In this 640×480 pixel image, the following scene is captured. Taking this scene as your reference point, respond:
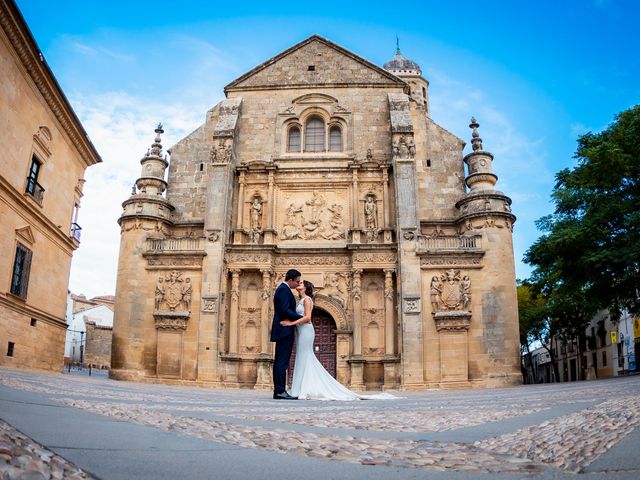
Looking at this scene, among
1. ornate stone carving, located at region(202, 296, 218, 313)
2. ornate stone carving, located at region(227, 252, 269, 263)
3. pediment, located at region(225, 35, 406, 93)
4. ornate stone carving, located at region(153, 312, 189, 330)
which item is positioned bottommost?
ornate stone carving, located at region(153, 312, 189, 330)

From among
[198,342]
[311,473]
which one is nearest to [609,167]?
[198,342]

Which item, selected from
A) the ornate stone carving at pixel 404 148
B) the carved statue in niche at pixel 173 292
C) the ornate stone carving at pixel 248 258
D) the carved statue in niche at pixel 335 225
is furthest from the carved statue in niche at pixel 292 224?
the ornate stone carving at pixel 404 148

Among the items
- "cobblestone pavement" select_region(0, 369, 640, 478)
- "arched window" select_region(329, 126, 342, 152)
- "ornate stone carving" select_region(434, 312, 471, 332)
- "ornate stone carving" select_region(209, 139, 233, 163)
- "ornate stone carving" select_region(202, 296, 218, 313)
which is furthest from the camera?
"arched window" select_region(329, 126, 342, 152)

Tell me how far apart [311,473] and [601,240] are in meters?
20.6

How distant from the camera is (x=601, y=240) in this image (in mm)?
20344

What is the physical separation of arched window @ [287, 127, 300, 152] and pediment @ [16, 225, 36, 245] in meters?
12.0

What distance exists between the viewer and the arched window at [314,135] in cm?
2630

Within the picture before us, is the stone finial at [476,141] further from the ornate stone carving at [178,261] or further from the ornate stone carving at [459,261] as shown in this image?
the ornate stone carving at [178,261]

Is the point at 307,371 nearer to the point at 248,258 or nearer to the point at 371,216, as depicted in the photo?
the point at 248,258

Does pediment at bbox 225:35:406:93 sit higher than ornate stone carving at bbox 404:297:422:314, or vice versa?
pediment at bbox 225:35:406:93

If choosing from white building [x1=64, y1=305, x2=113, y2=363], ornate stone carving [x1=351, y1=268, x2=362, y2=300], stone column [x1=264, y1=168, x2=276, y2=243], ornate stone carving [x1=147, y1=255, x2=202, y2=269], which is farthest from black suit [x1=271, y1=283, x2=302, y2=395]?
white building [x1=64, y1=305, x2=113, y2=363]

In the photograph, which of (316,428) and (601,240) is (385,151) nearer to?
(601,240)

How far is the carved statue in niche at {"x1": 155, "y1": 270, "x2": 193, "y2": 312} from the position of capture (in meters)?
22.7

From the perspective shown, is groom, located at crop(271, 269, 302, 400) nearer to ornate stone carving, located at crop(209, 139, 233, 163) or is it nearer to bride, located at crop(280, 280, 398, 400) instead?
bride, located at crop(280, 280, 398, 400)
